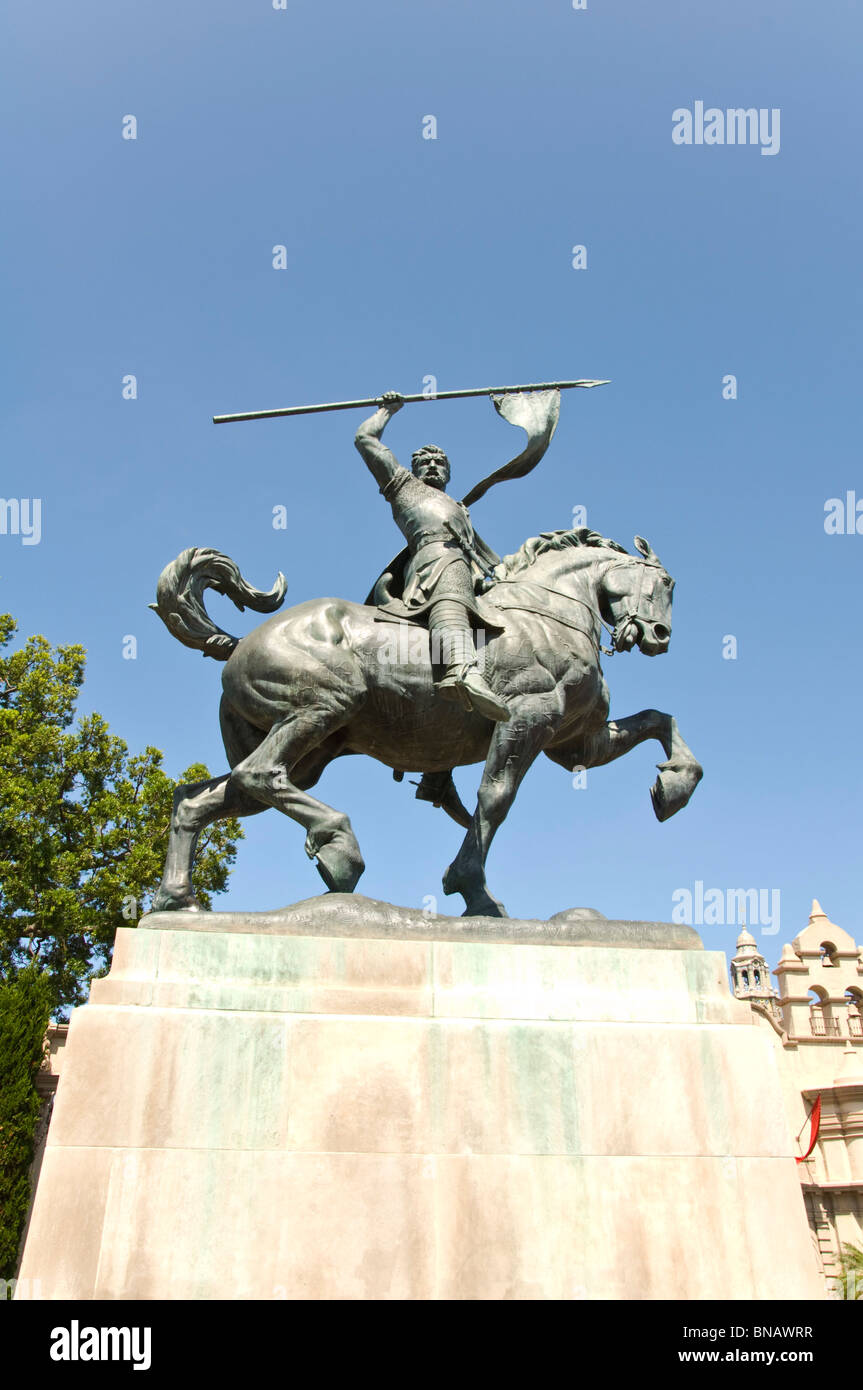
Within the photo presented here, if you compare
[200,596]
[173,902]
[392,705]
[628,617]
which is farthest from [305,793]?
[628,617]

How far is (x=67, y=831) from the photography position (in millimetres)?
24469

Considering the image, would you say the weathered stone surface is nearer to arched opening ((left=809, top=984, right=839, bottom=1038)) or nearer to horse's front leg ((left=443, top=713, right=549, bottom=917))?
horse's front leg ((left=443, top=713, right=549, bottom=917))

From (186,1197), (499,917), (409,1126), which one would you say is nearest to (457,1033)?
(409,1126)

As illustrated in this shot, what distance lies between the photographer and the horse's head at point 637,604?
8695mm

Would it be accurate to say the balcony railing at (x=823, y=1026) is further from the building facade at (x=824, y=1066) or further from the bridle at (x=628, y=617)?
the bridle at (x=628, y=617)

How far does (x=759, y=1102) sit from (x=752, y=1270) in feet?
3.09

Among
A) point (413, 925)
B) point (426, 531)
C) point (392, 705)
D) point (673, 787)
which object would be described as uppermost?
point (426, 531)

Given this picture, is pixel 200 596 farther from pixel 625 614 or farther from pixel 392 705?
pixel 625 614

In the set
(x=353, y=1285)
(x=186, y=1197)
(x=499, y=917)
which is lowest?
(x=353, y=1285)

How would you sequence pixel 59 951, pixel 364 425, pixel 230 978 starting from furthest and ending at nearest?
pixel 59 951, pixel 364 425, pixel 230 978

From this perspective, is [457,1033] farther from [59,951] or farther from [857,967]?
[857,967]

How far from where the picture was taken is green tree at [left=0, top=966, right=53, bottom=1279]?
1948 cm

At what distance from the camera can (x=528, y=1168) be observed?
19.8ft

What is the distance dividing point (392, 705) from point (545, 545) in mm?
2287
